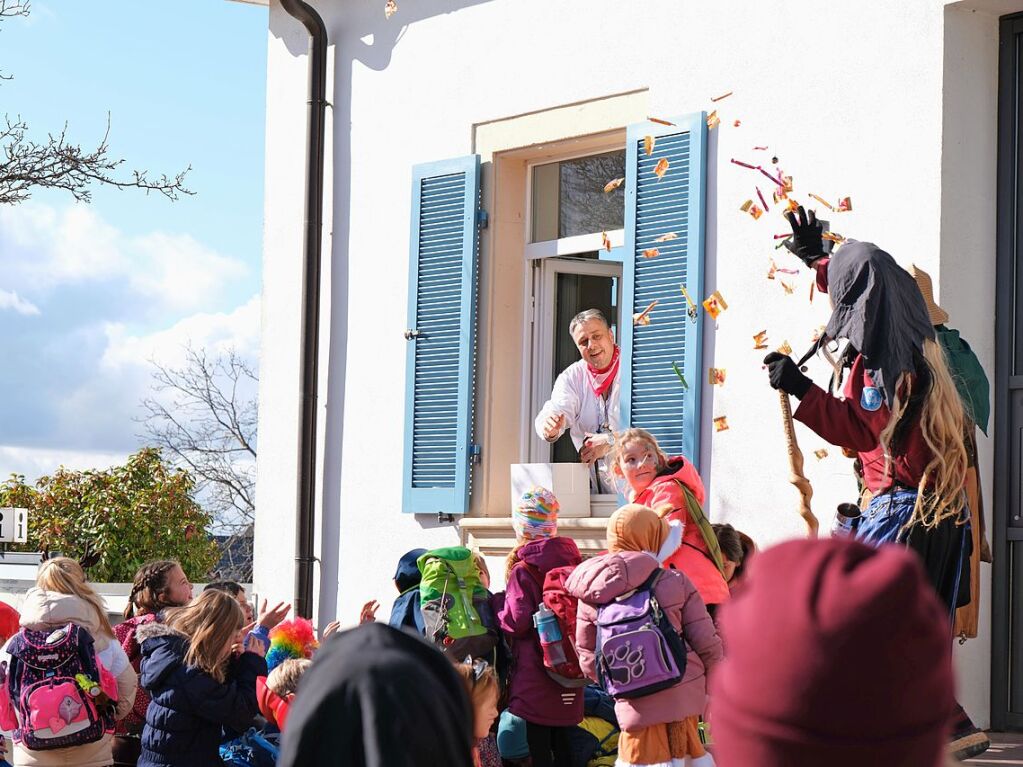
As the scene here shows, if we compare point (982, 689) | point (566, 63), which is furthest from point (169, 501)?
point (982, 689)

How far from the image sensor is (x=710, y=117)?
7723 mm

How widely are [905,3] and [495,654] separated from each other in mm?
3501

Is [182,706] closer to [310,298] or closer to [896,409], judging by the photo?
[896,409]

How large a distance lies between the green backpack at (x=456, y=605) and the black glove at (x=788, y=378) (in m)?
2.00

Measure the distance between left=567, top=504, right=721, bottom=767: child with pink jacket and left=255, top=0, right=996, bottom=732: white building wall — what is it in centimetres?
170

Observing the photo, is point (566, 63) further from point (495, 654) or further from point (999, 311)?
point (495, 654)

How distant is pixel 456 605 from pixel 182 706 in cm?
121

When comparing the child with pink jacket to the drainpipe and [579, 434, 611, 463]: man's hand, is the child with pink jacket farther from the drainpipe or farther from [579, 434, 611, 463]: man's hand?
the drainpipe

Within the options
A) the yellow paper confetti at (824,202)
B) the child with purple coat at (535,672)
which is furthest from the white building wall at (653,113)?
the child with purple coat at (535,672)

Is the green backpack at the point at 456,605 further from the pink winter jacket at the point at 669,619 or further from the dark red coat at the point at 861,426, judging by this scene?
the dark red coat at the point at 861,426

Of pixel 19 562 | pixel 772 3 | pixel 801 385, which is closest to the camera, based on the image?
pixel 801 385

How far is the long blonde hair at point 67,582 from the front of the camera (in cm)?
610

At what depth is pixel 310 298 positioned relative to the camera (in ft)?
32.6

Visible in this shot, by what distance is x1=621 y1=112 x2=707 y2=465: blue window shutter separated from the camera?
7.74 metres
